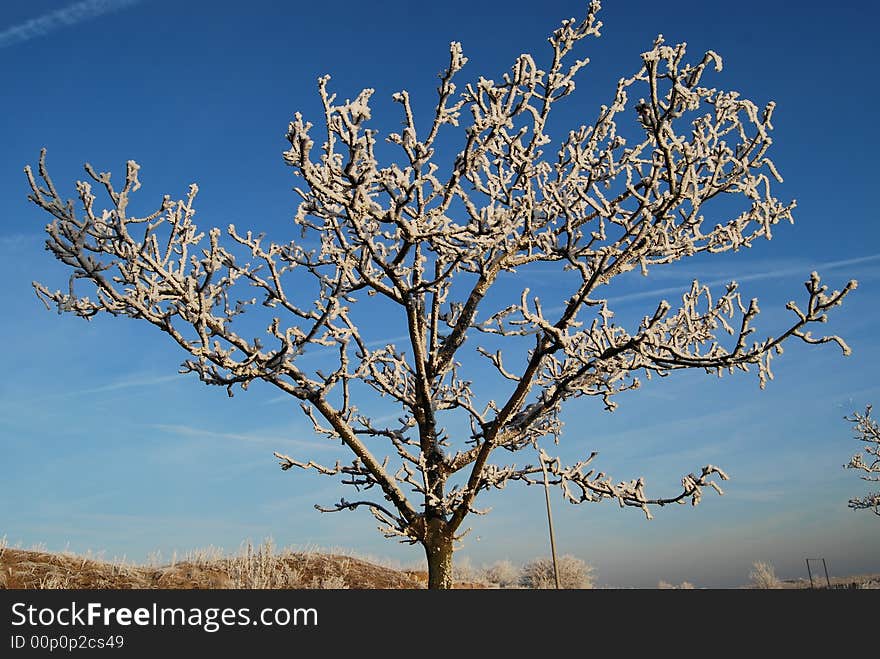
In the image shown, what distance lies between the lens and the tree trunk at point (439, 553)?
6.77 metres

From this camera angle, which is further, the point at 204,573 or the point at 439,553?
the point at 204,573

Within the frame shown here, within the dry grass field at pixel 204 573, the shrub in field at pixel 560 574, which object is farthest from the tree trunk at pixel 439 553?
the shrub in field at pixel 560 574

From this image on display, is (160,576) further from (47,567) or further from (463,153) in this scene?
(463,153)

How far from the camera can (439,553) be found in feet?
22.4

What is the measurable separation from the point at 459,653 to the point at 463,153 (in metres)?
4.22

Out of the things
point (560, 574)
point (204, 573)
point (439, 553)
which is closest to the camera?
point (439, 553)

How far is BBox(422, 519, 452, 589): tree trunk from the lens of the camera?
677cm

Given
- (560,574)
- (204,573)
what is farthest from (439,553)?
(560,574)

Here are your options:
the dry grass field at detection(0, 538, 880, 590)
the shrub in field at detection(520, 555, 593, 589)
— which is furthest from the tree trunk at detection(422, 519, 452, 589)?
the shrub in field at detection(520, 555, 593, 589)

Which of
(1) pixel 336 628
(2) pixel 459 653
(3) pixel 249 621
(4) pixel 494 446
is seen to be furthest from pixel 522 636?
(3) pixel 249 621

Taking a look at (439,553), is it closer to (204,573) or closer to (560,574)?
(204,573)

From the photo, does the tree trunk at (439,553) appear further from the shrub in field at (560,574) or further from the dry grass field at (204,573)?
the shrub in field at (560,574)

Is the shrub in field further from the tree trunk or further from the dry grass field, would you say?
the tree trunk

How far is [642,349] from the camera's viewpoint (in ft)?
18.7
